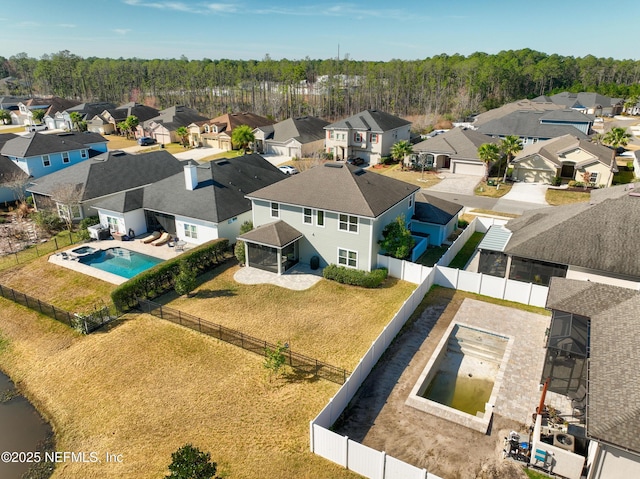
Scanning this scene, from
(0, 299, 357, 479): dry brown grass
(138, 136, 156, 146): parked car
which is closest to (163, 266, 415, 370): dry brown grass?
(0, 299, 357, 479): dry brown grass

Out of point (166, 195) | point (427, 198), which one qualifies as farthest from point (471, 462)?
point (166, 195)

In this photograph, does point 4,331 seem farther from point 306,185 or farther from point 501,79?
point 501,79

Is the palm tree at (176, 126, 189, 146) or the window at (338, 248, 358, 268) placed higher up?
the palm tree at (176, 126, 189, 146)

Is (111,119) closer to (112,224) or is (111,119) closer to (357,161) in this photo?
(357,161)

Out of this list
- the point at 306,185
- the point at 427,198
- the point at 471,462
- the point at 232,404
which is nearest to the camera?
the point at 471,462

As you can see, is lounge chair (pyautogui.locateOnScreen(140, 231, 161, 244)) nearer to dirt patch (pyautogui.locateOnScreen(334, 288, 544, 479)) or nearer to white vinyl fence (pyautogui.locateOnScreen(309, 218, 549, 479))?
white vinyl fence (pyautogui.locateOnScreen(309, 218, 549, 479))

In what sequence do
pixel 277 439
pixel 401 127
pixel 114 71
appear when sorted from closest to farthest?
pixel 277 439
pixel 401 127
pixel 114 71

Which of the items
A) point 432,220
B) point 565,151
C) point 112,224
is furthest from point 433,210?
point 112,224
